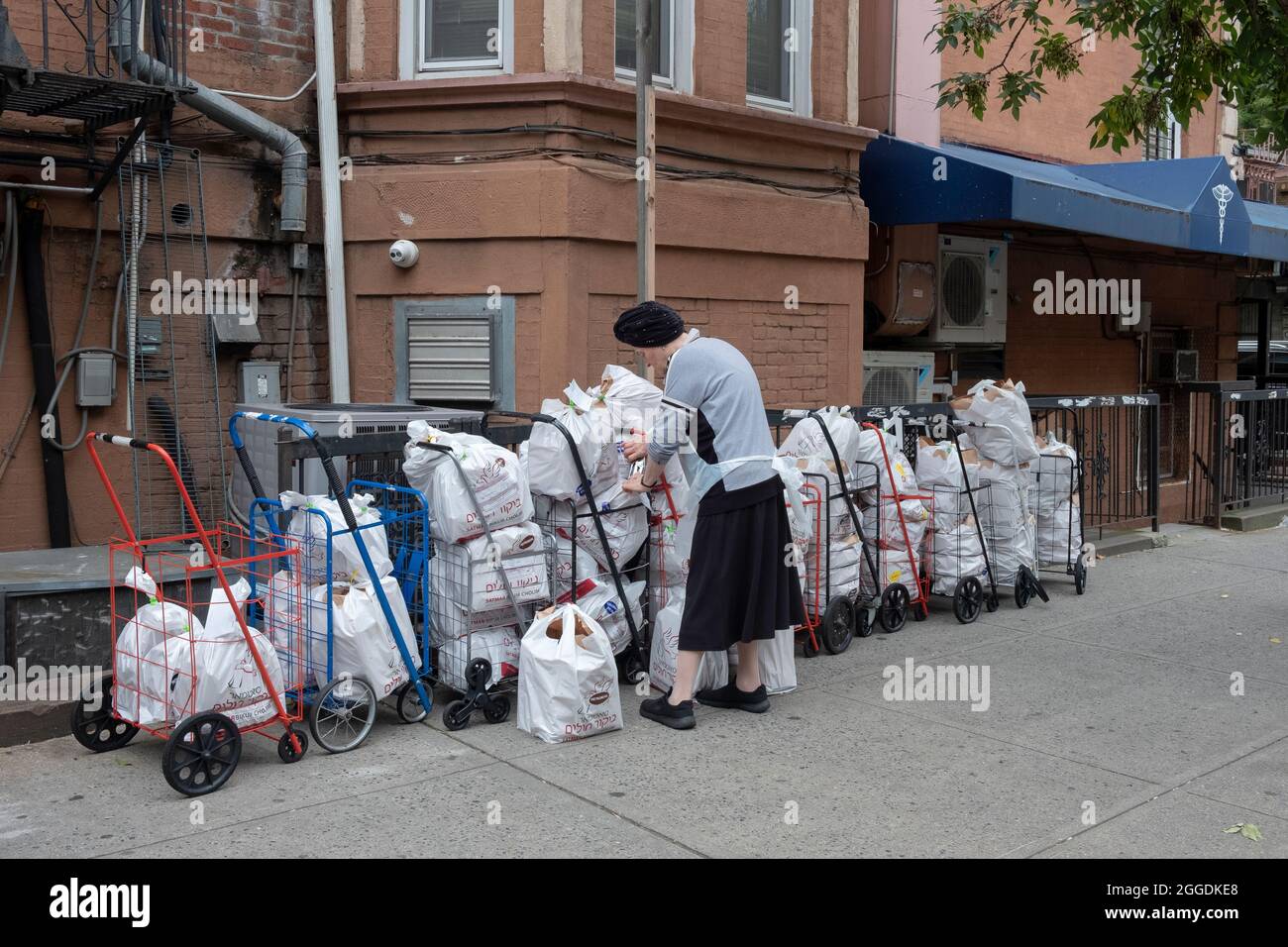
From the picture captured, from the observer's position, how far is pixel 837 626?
7.29 m

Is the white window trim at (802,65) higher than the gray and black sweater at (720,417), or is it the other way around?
the white window trim at (802,65)

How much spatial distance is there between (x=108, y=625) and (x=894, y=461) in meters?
4.49

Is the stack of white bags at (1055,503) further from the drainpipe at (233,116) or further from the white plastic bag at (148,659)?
the white plastic bag at (148,659)

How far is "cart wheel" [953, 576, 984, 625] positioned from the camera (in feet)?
26.4

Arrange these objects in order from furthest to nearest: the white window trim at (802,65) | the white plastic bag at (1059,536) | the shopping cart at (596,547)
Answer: the white window trim at (802,65) < the white plastic bag at (1059,536) < the shopping cart at (596,547)

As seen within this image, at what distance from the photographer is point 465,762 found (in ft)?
17.6

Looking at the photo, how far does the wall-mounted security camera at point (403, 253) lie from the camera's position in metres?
8.16

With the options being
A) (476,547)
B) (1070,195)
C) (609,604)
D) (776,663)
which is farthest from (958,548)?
(1070,195)

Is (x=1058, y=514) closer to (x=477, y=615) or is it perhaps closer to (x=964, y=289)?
(x=964, y=289)

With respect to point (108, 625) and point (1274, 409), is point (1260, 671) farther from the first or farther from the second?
point (1274, 409)

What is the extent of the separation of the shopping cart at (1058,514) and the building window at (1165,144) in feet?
24.7

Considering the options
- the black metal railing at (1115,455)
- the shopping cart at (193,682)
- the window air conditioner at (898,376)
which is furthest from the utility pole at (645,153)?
the black metal railing at (1115,455)

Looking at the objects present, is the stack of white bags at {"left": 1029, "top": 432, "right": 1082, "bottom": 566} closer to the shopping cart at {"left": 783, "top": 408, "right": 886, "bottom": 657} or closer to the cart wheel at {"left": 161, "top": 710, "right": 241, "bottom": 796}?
the shopping cart at {"left": 783, "top": 408, "right": 886, "bottom": 657}

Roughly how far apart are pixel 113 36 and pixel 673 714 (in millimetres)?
4899
